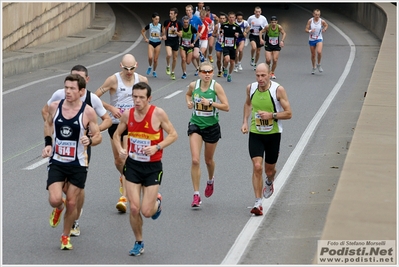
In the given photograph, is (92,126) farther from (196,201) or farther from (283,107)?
(283,107)

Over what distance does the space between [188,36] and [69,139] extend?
16.4m

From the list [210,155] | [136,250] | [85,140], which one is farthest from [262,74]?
[136,250]

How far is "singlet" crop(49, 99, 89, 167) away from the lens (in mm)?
8961

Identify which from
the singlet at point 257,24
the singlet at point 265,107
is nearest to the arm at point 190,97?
the singlet at point 265,107

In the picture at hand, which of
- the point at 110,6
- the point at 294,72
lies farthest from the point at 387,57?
the point at 110,6

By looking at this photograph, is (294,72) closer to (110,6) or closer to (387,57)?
(387,57)

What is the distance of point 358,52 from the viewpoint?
31.6 m

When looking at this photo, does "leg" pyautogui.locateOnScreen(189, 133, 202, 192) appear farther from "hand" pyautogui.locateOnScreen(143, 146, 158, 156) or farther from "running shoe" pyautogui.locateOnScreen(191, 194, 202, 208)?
"hand" pyautogui.locateOnScreen(143, 146, 158, 156)

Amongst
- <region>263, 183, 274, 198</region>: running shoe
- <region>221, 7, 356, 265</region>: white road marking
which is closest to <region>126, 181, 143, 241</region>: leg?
<region>221, 7, 356, 265</region>: white road marking

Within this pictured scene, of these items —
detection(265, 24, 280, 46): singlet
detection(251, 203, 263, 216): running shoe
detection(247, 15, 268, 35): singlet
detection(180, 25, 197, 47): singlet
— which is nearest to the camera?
detection(251, 203, 263, 216): running shoe

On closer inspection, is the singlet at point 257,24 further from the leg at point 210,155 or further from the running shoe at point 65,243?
the running shoe at point 65,243

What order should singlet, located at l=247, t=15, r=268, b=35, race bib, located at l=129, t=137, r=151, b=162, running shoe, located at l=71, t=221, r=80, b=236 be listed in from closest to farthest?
race bib, located at l=129, t=137, r=151, b=162 → running shoe, located at l=71, t=221, r=80, b=236 → singlet, located at l=247, t=15, r=268, b=35

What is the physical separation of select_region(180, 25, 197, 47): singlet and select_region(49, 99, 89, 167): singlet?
16247 mm

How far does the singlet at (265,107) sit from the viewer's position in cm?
1079
